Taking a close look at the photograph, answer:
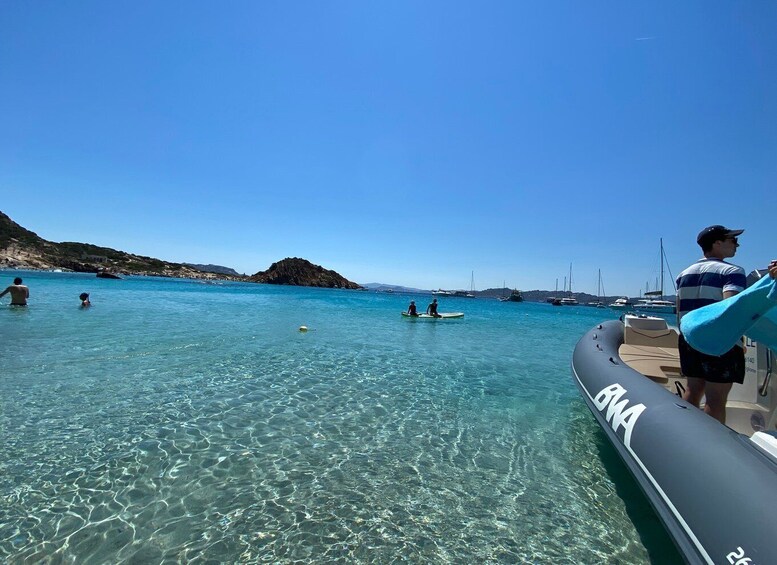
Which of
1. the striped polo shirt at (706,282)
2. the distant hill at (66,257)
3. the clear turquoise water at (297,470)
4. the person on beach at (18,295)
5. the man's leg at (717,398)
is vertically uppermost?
the distant hill at (66,257)

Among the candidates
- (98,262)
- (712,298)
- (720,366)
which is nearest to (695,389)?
(720,366)

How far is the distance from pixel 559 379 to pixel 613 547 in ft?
22.2

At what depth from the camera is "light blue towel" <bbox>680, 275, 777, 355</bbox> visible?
212 cm

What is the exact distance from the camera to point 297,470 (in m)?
4.14

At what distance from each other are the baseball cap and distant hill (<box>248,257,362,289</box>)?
15929 cm

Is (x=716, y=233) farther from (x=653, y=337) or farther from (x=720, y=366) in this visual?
(x=653, y=337)

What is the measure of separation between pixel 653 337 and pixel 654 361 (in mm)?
2194

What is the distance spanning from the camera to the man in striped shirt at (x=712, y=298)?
10.2 feet

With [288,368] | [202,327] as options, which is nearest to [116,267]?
[202,327]

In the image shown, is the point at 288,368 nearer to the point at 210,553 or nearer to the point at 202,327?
the point at 210,553

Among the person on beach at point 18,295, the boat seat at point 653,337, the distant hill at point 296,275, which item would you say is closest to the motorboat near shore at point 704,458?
the boat seat at point 653,337

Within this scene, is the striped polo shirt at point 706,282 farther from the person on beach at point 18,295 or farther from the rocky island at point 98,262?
the rocky island at point 98,262

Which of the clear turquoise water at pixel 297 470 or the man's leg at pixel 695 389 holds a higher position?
the man's leg at pixel 695 389

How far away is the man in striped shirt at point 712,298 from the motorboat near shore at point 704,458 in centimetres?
25
